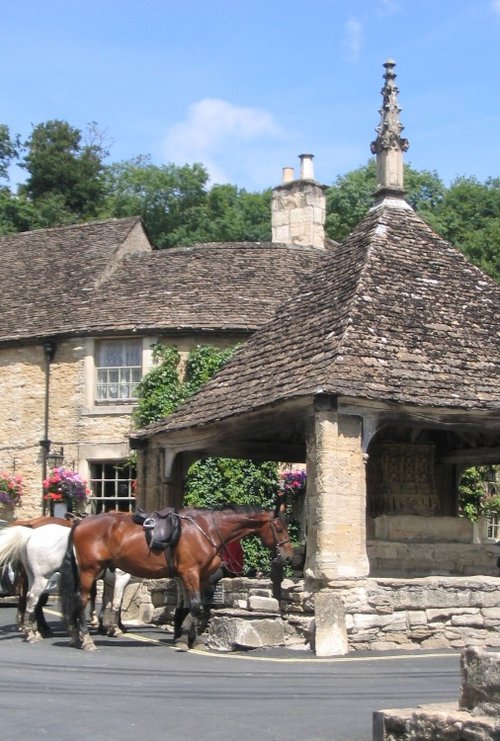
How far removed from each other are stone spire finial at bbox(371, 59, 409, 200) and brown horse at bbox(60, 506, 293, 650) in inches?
250

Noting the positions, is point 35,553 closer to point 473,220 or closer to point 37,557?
point 37,557

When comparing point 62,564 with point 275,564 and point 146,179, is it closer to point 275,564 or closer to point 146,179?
point 275,564

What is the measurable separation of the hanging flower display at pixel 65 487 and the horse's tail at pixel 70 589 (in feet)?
34.8

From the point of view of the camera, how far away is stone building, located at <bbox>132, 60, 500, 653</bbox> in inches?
550

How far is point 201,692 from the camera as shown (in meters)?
10.2

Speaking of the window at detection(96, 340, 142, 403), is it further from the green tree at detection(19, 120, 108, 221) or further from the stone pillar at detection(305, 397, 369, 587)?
the green tree at detection(19, 120, 108, 221)

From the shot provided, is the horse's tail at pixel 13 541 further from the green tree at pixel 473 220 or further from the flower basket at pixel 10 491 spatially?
the green tree at pixel 473 220

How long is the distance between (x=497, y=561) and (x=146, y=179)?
33.3m

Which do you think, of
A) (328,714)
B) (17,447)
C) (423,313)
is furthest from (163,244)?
(328,714)

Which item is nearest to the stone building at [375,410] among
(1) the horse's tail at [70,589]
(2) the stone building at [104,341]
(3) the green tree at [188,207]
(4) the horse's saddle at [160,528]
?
(4) the horse's saddle at [160,528]

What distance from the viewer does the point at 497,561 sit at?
16.8 metres

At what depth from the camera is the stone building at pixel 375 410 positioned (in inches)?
550

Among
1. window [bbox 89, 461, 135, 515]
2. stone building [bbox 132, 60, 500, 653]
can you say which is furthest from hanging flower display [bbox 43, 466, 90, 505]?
stone building [bbox 132, 60, 500, 653]

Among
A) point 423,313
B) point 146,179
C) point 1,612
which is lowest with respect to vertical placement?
point 1,612
